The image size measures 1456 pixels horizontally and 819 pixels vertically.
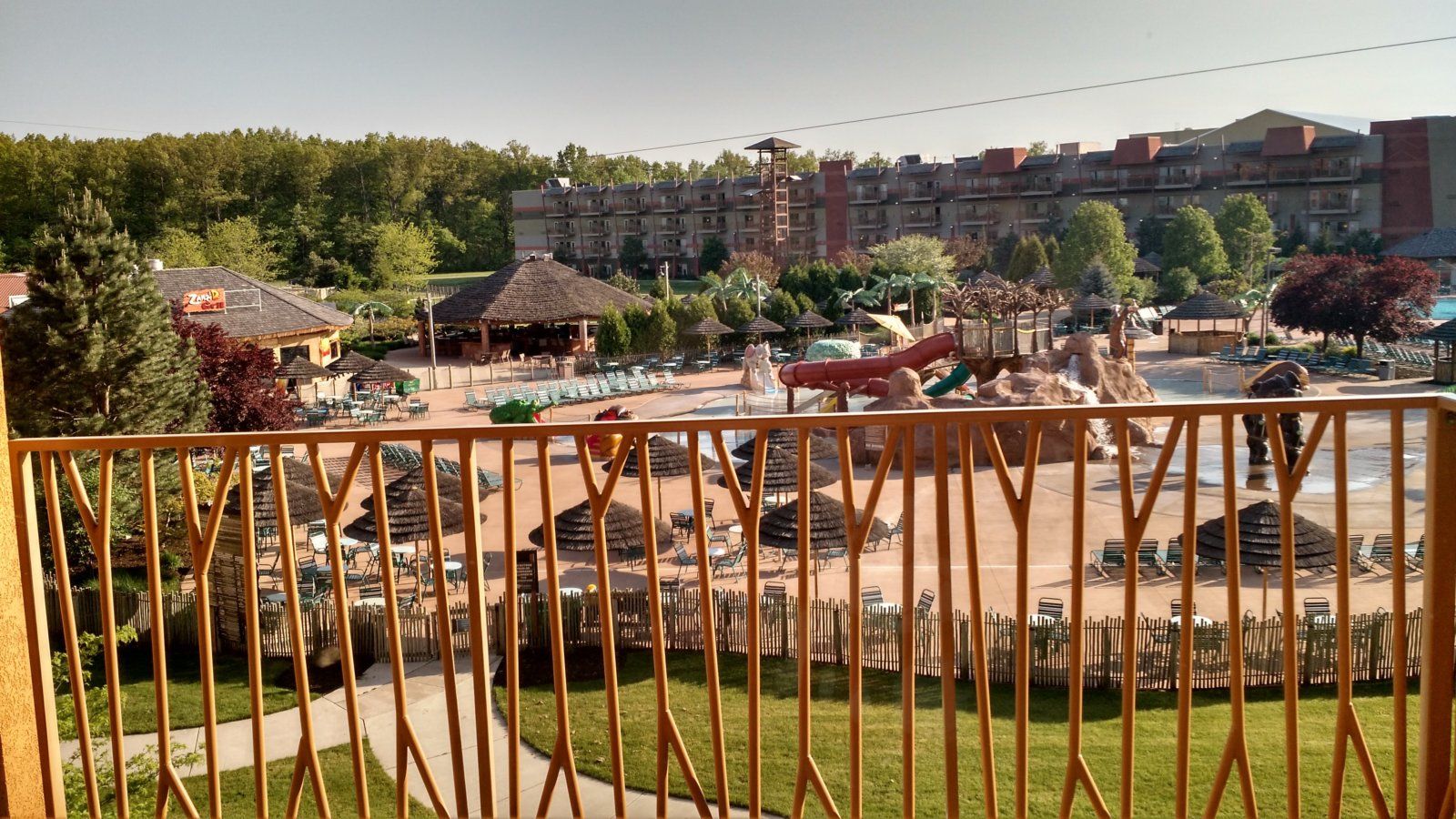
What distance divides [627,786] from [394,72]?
580cm

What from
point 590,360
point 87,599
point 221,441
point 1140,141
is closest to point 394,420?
point 590,360

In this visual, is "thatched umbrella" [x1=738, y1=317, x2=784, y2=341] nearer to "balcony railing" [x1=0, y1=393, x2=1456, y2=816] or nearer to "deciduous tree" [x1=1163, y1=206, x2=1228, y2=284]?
"balcony railing" [x1=0, y1=393, x2=1456, y2=816]

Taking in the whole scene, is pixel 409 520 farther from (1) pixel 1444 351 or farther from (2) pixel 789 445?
(1) pixel 1444 351

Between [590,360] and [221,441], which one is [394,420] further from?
[221,441]

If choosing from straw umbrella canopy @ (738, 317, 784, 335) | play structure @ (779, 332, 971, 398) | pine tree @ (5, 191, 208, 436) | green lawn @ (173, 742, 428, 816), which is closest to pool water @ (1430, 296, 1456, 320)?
straw umbrella canopy @ (738, 317, 784, 335)

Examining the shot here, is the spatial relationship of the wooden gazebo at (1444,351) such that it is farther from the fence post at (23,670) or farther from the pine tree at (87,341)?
the fence post at (23,670)

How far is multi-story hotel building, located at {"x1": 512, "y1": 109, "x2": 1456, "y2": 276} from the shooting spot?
58469 millimetres

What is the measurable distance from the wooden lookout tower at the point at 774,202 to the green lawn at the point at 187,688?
53.4m

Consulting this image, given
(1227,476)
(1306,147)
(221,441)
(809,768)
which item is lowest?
(809,768)

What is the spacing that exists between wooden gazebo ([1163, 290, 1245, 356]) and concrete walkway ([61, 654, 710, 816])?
29274 millimetres

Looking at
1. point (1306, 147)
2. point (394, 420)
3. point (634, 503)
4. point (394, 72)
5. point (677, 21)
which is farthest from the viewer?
point (1306, 147)

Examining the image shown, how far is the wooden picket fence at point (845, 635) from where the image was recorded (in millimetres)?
10227

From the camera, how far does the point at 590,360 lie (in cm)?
3562

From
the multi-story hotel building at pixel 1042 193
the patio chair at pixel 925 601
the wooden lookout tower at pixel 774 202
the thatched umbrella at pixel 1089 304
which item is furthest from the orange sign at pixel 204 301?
the multi-story hotel building at pixel 1042 193
